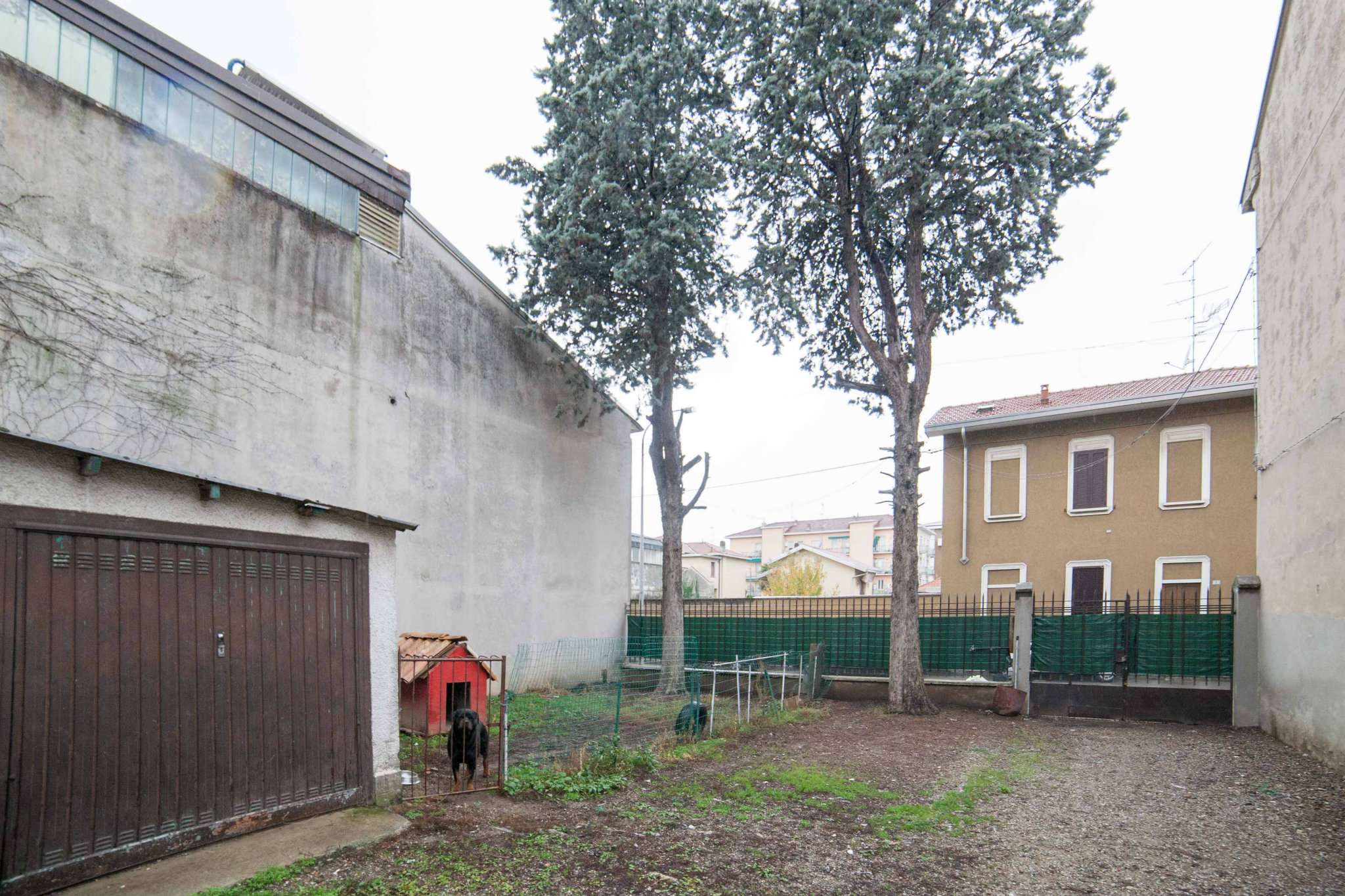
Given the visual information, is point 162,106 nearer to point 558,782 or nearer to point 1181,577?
point 558,782

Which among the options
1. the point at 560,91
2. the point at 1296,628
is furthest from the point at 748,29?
the point at 1296,628

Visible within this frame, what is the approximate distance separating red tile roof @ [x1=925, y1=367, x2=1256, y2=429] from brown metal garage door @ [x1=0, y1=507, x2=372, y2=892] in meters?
19.0

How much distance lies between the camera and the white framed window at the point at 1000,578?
21.5 meters

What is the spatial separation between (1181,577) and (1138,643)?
20.9ft

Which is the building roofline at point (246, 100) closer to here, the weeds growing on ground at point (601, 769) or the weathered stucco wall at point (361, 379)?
the weathered stucco wall at point (361, 379)

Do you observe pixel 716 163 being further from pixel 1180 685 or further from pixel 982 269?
pixel 1180 685

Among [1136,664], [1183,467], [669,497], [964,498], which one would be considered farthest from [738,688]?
[1183,467]

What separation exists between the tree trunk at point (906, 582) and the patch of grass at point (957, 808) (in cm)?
514

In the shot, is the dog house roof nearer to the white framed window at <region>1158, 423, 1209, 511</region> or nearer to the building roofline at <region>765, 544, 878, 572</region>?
the white framed window at <region>1158, 423, 1209, 511</region>

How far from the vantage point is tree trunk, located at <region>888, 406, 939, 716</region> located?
50.0 ft

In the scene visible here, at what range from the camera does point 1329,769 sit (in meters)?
9.12

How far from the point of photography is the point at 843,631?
18203mm

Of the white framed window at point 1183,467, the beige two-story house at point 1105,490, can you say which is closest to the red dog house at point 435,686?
the beige two-story house at point 1105,490

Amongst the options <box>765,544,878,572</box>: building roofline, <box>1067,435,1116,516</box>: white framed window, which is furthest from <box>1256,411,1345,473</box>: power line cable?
<box>765,544,878,572</box>: building roofline
